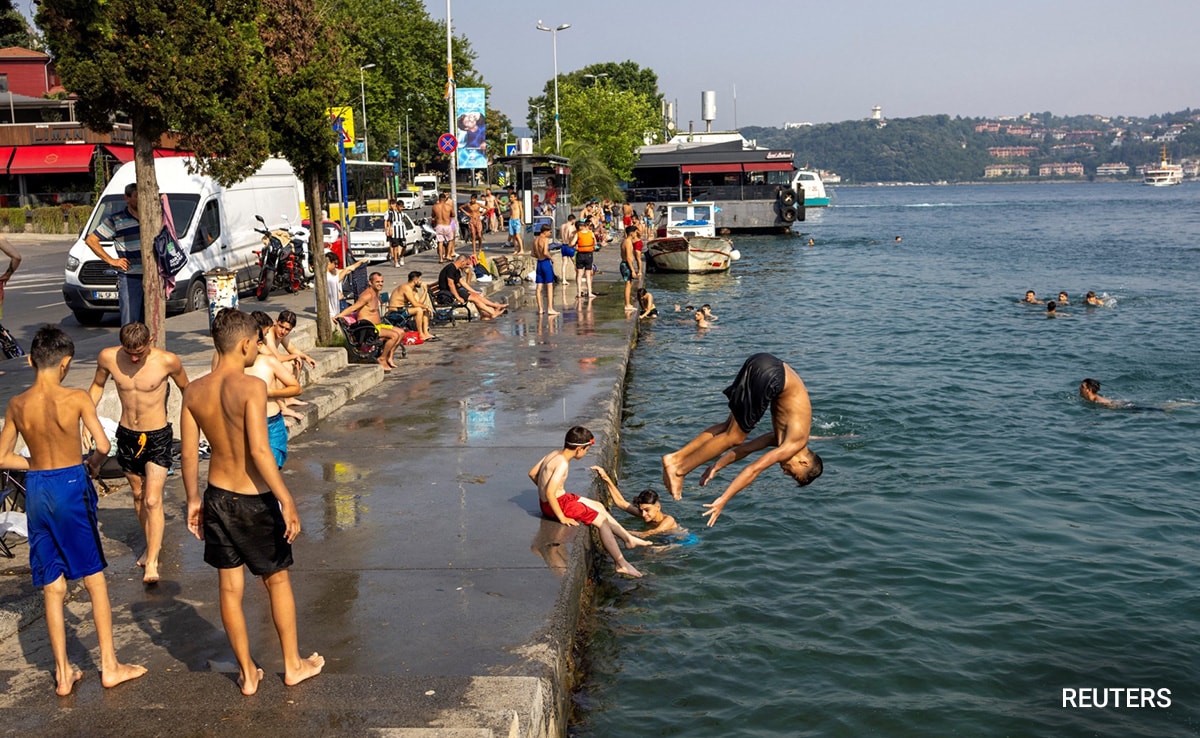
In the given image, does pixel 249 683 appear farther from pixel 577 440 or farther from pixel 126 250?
pixel 126 250

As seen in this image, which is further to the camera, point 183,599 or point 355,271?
point 355,271

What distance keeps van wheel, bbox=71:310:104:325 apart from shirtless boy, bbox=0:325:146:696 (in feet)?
47.1

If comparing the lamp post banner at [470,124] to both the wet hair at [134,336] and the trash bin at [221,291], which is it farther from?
the wet hair at [134,336]

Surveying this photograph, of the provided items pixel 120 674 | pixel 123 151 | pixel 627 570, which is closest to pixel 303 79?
pixel 627 570

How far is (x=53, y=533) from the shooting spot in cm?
575

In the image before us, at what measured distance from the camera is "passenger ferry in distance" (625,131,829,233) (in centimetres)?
6400

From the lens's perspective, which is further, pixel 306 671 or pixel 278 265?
pixel 278 265

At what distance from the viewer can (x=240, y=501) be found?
5582 mm

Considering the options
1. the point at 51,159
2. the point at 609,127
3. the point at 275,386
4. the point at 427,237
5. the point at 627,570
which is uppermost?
the point at 609,127

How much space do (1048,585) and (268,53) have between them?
35.8 ft

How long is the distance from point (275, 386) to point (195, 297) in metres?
12.4

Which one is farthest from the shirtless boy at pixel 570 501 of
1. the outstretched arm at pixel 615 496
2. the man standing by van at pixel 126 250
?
the man standing by van at pixel 126 250

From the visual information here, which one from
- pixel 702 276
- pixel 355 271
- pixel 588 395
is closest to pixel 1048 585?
pixel 588 395

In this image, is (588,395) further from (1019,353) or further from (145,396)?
(1019,353)
